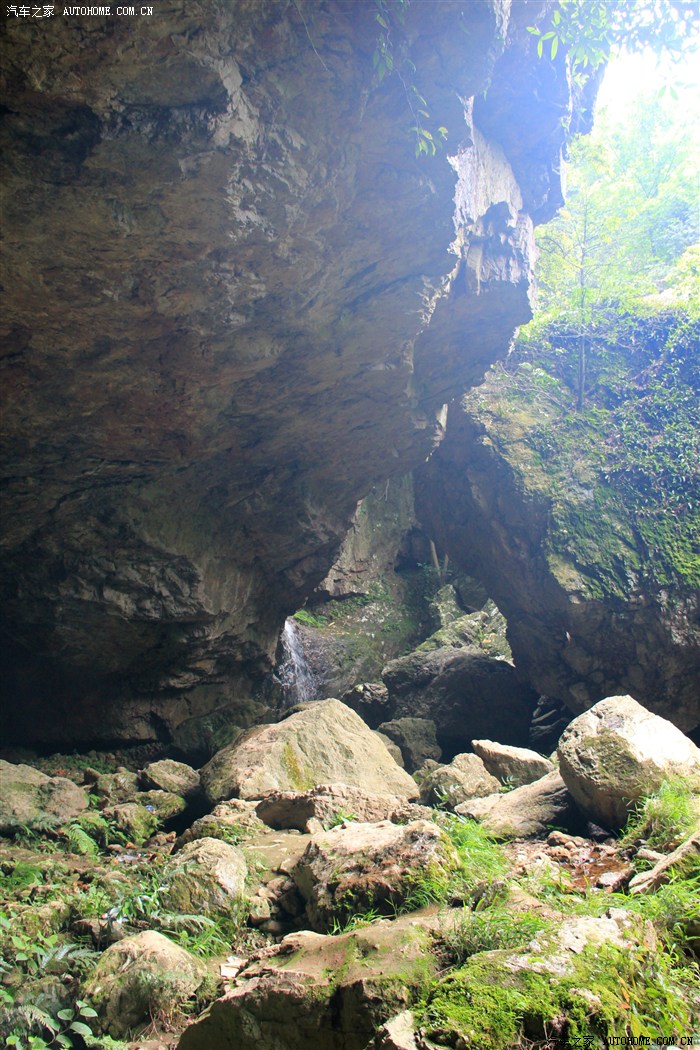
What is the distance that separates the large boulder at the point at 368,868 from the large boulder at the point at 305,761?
8.14 feet

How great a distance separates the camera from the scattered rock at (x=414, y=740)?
10.1 meters

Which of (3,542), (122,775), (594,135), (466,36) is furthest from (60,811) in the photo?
(594,135)

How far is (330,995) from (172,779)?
5.01 m

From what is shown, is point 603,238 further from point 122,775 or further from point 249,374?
point 122,775

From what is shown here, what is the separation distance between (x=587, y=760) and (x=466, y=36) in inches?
219

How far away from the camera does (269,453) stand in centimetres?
814

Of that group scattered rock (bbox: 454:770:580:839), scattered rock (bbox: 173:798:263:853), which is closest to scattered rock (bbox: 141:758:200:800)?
scattered rock (bbox: 173:798:263:853)

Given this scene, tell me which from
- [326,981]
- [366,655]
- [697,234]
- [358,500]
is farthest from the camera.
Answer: [697,234]

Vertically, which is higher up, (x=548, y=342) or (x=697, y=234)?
(x=697, y=234)

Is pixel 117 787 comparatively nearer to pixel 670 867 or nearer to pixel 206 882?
pixel 206 882

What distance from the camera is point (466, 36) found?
529 cm

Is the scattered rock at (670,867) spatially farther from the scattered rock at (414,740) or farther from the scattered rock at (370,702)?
the scattered rock at (370,702)

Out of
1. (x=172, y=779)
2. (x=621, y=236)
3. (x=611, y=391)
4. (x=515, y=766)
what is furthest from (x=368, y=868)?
(x=621, y=236)

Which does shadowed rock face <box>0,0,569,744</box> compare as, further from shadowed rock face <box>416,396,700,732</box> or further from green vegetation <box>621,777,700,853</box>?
green vegetation <box>621,777,700,853</box>
